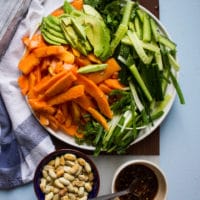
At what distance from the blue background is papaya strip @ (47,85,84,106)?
0.30 m

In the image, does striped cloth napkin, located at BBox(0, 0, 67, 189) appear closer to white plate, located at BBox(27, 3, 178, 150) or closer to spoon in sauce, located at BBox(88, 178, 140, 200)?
white plate, located at BBox(27, 3, 178, 150)

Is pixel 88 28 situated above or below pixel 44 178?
above

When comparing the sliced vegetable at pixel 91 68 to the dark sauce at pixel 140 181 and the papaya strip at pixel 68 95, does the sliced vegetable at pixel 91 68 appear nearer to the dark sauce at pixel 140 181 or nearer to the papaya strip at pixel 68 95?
the papaya strip at pixel 68 95

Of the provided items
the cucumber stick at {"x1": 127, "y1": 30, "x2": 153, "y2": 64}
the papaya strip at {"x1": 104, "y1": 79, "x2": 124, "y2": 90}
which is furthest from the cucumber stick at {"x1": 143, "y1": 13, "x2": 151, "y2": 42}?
the papaya strip at {"x1": 104, "y1": 79, "x2": 124, "y2": 90}

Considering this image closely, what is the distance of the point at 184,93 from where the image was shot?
4.58 feet

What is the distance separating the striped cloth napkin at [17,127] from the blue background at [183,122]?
360 millimetres

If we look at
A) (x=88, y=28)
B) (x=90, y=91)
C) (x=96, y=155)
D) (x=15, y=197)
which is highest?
(x=88, y=28)

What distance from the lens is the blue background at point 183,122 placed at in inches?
54.4

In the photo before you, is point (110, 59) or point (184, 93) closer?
point (110, 59)

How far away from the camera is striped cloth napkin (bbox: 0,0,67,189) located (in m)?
1.30

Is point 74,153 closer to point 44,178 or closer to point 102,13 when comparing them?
point 44,178

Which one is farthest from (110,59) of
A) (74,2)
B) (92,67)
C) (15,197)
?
(15,197)

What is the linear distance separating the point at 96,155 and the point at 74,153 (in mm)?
69

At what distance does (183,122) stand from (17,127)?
0.49 m
